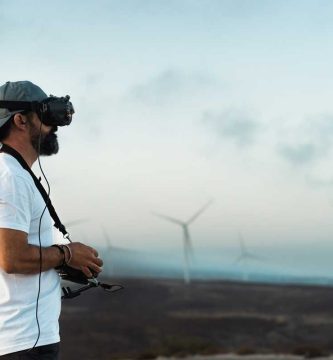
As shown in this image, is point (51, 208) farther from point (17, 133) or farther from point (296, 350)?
point (296, 350)

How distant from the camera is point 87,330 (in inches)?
1805

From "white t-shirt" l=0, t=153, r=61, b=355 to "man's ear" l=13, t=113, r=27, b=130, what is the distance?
0.18m

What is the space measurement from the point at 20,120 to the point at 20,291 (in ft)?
2.52

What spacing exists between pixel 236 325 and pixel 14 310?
48.9 meters

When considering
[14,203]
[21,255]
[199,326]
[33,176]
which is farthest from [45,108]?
[199,326]

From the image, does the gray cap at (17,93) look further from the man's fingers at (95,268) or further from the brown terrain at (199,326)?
the brown terrain at (199,326)

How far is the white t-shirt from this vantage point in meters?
2.98

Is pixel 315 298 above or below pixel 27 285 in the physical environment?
below

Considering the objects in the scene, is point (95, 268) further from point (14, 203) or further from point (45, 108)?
point (45, 108)

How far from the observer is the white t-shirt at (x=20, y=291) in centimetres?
298

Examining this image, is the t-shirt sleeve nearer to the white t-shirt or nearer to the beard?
the white t-shirt

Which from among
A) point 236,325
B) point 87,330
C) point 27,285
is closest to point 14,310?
point 27,285

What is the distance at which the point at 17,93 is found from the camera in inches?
127

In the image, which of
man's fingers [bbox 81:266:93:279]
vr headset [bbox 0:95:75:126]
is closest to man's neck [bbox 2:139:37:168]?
vr headset [bbox 0:95:75:126]
